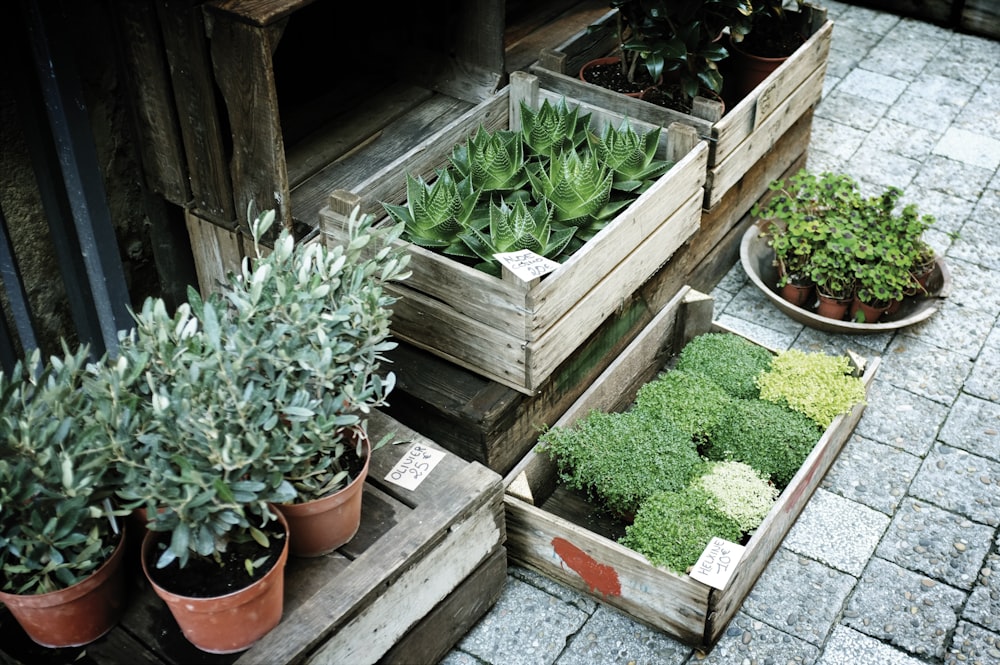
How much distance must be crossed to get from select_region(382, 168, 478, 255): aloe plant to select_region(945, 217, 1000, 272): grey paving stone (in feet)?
8.40

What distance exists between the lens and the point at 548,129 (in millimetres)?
3689

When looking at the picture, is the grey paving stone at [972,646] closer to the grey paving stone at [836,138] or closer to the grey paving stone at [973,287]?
the grey paving stone at [973,287]

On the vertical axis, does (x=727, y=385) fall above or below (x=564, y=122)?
below

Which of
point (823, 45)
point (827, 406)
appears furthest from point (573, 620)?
point (823, 45)

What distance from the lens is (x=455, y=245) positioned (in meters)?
3.25

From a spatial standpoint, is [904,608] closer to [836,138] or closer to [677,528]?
[677,528]

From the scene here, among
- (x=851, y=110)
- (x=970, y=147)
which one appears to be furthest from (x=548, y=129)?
(x=970, y=147)

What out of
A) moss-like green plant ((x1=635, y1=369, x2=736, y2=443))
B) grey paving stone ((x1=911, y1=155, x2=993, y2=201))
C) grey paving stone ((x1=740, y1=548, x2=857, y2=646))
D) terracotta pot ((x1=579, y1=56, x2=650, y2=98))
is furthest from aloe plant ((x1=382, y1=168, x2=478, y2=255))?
grey paving stone ((x1=911, y1=155, x2=993, y2=201))

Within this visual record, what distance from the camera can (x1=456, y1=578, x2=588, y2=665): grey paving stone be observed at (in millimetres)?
3057

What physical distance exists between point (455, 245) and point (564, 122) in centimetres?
80

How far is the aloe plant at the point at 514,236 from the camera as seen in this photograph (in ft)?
10.4

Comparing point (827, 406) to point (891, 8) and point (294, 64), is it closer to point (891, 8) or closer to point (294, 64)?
point (294, 64)

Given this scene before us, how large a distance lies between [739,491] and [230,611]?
1.59 m

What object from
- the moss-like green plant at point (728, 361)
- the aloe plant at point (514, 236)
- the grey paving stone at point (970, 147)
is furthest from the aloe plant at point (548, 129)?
the grey paving stone at point (970, 147)
